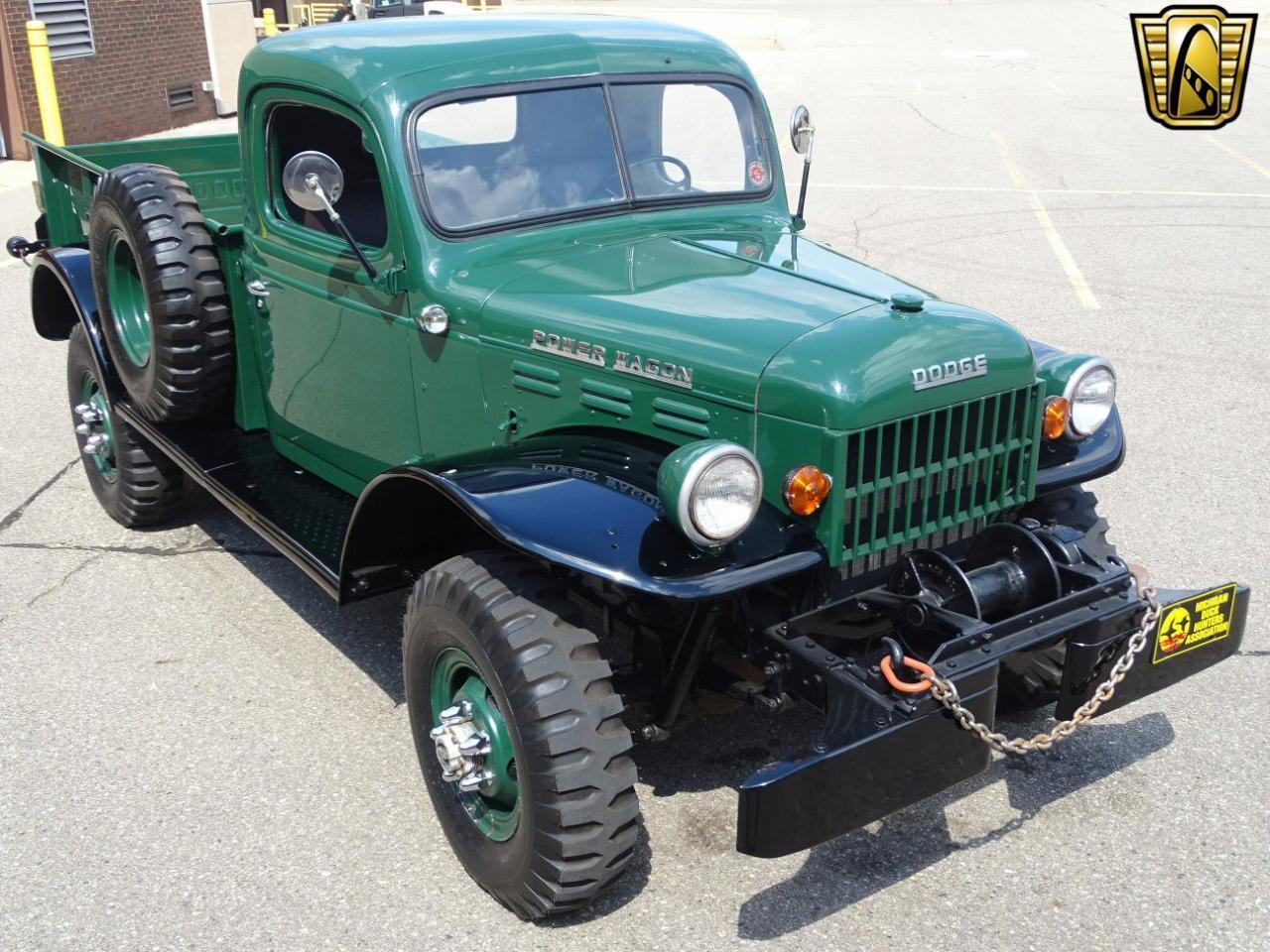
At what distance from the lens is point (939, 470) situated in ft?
10.7

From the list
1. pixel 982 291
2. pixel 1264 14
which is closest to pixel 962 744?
pixel 982 291

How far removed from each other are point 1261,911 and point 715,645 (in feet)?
4.69

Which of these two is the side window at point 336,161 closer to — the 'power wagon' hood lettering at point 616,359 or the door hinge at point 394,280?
the door hinge at point 394,280

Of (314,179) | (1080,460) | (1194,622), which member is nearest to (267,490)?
(314,179)

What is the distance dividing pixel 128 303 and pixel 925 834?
3.48 m

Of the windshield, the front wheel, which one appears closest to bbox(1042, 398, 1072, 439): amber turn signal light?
the windshield

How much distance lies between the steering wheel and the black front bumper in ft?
5.14

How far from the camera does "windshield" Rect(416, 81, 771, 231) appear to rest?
3.83m

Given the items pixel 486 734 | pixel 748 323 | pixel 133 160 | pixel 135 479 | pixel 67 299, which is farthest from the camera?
pixel 133 160

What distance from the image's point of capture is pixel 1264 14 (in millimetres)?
29094

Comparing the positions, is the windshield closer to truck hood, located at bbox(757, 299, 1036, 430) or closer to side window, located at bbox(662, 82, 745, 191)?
side window, located at bbox(662, 82, 745, 191)

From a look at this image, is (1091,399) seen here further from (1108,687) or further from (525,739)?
(525,739)

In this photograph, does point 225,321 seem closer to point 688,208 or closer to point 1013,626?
point 688,208

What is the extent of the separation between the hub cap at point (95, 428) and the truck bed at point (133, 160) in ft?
2.17
